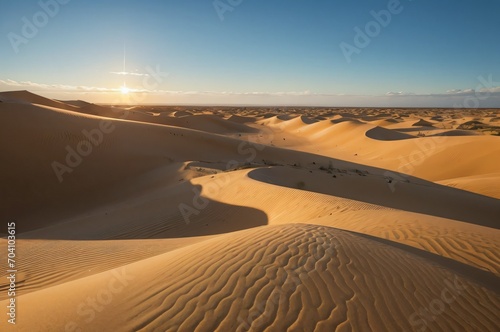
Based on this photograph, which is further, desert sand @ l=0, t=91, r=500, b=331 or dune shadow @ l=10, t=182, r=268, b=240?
dune shadow @ l=10, t=182, r=268, b=240

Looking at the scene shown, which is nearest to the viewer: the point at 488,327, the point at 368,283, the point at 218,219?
the point at 488,327

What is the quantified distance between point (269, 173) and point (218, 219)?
481 cm

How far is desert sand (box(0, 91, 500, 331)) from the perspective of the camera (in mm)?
3031

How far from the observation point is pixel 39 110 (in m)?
18.5

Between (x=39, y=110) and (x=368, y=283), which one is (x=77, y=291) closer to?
(x=368, y=283)

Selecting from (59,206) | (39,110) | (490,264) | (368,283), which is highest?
(39,110)

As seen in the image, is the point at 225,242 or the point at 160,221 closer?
the point at 225,242

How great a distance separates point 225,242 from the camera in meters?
4.73

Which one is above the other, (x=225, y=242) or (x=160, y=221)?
(x=225, y=242)

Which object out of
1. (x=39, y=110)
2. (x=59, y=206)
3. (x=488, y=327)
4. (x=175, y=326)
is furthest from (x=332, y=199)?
(x=39, y=110)

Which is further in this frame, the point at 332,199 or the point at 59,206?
the point at 59,206

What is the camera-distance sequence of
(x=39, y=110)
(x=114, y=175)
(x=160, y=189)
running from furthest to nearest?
(x=39, y=110), (x=114, y=175), (x=160, y=189)

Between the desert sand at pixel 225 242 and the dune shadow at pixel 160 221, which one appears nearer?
the desert sand at pixel 225 242

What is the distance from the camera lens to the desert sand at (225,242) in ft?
9.95
